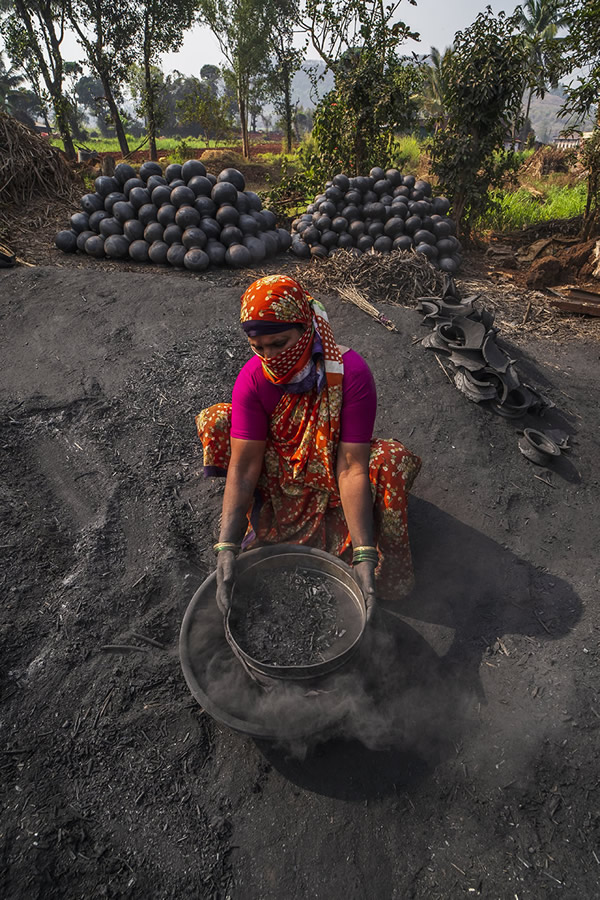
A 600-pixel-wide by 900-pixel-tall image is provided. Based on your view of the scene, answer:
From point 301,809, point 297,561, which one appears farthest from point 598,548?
point 301,809

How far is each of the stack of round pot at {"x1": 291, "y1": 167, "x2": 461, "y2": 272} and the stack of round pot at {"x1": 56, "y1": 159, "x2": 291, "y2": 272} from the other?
78 cm

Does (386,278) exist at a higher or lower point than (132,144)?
lower

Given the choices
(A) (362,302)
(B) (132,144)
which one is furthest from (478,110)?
(B) (132,144)

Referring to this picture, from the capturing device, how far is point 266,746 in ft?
5.69

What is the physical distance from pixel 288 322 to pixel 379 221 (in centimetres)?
531

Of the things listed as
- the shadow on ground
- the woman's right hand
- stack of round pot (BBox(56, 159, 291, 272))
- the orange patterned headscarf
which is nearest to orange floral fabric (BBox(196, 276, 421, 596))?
the orange patterned headscarf

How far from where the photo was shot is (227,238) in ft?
19.0

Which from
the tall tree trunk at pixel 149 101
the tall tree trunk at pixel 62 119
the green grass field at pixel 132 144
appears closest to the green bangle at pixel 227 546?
the tall tree trunk at pixel 62 119

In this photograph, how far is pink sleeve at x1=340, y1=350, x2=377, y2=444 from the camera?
1.92 meters

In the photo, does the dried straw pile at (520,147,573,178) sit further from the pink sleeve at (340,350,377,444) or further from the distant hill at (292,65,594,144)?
the pink sleeve at (340,350,377,444)

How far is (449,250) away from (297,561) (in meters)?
5.79

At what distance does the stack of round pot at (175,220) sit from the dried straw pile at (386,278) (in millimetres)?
1011

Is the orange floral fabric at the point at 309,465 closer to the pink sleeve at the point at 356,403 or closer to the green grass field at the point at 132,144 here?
the pink sleeve at the point at 356,403

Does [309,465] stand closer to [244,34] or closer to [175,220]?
[175,220]
